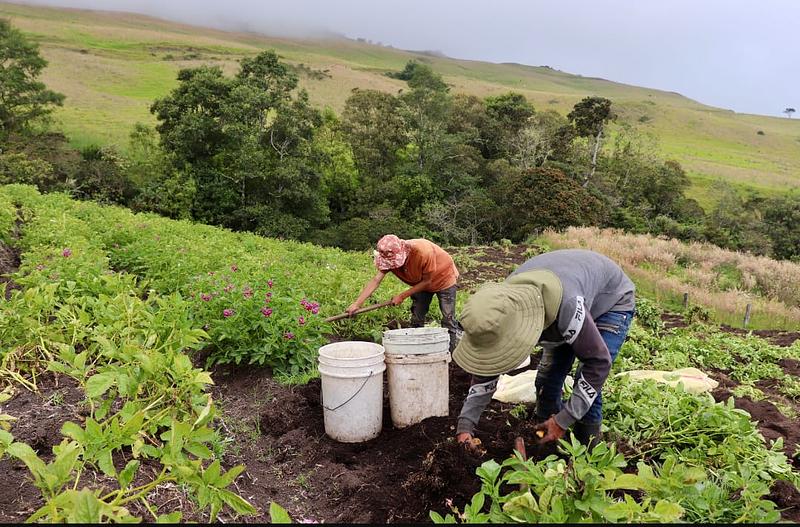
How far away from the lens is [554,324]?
297 cm

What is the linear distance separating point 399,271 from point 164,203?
74.0 ft

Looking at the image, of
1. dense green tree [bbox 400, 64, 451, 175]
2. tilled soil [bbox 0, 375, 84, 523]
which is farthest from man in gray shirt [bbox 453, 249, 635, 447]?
dense green tree [bbox 400, 64, 451, 175]

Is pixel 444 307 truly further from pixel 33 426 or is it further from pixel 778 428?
pixel 33 426

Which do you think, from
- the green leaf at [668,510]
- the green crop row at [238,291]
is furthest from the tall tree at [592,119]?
the green leaf at [668,510]

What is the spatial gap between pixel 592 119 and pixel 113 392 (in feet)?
105

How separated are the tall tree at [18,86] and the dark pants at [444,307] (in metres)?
31.1

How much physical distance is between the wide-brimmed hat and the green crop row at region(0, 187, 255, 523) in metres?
1.23

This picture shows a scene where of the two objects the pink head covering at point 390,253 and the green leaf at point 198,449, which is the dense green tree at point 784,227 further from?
the green leaf at point 198,449

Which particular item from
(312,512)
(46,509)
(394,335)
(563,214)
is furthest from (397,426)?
(563,214)

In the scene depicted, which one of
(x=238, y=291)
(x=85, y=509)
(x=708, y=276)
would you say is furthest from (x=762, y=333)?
(x=85, y=509)

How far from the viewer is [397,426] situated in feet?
13.1

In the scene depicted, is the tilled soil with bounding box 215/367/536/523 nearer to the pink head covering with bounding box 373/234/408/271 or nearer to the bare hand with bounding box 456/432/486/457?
the bare hand with bounding box 456/432/486/457

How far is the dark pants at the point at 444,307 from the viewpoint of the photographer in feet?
17.3

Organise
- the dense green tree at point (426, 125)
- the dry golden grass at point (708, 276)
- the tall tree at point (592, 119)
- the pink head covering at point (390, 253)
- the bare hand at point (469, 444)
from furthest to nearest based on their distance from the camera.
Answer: the dense green tree at point (426, 125), the tall tree at point (592, 119), the dry golden grass at point (708, 276), the pink head covering at point (390, 253), the bare hand at point (469, 444)
